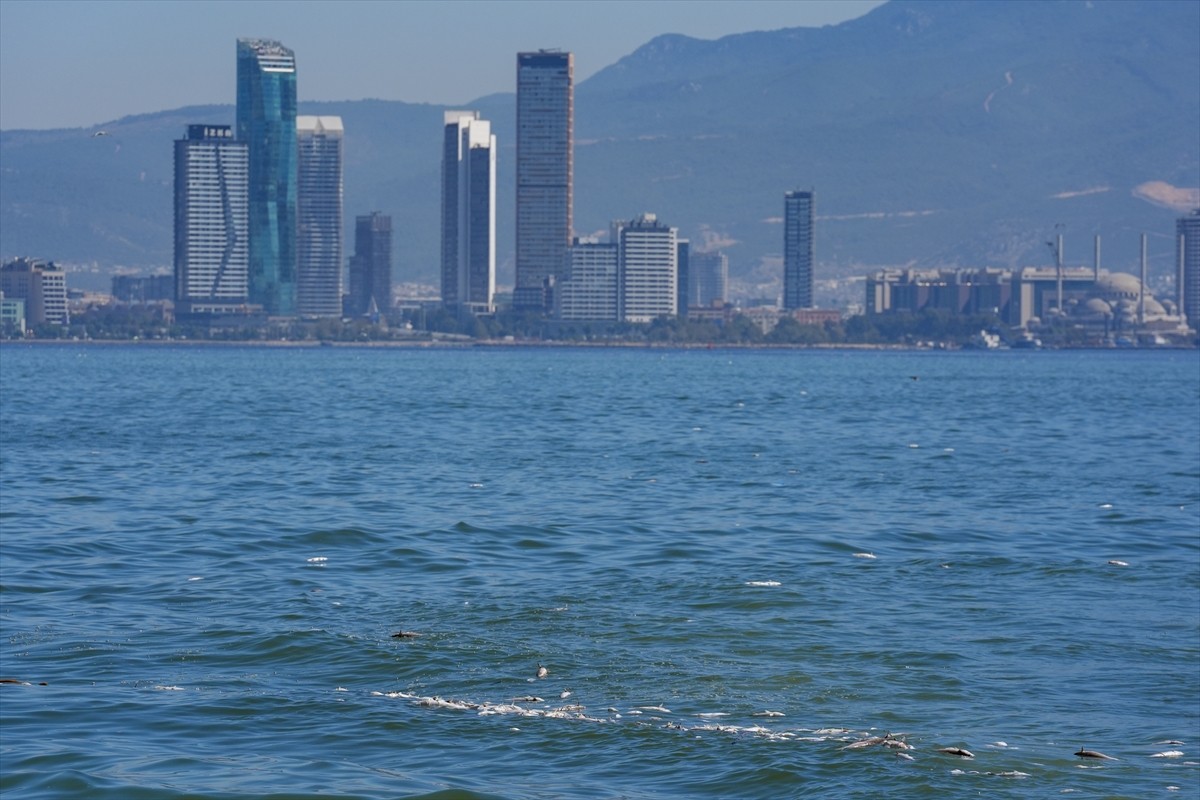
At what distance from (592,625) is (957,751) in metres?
6.93

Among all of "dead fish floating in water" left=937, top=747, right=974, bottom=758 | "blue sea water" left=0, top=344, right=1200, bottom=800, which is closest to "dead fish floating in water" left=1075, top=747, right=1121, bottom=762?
"blue sea water" left=0, top=344, right=1200, bottom=800

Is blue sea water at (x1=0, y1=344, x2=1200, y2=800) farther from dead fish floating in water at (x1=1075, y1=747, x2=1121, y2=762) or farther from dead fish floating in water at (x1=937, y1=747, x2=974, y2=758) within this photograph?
dead fish floating in water at (x1=1075, y1=747, x2=1121, y2=762)

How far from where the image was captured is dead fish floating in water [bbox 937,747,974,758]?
16141 mm

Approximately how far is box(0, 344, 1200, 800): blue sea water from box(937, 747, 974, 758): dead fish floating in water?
97 mm

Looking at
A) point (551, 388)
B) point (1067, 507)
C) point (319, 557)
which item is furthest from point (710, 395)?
point (319, 557)

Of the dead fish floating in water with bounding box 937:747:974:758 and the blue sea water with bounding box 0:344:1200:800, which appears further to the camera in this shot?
the dead fish floating in water with bounding box 937:747:974:758

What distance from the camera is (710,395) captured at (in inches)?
4218

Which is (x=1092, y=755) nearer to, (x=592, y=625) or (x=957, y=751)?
(x=957, y=751)

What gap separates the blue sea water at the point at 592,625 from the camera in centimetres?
1570

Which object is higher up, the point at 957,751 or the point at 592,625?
the point at 592,625

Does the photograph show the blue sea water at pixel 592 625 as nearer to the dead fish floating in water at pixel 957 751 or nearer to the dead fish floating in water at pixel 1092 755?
the dead fish floating in water at pixel 957 751

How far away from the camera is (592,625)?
72.9ft

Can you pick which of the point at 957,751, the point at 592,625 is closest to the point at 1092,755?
the point at 957,751

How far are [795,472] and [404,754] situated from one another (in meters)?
31.3
